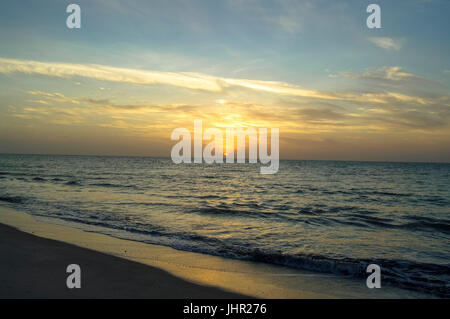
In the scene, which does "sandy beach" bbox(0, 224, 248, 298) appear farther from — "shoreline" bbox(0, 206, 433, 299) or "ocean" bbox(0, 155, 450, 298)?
"ocean" bbox(0, 155, 450, 298)

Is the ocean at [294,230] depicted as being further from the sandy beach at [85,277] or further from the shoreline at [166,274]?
the sandy beach at [85,277]

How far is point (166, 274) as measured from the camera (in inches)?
278

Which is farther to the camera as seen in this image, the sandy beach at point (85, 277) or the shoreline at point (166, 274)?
the shoreline at point (166, 274)

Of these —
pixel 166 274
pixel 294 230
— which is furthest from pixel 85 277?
pixel 294 230

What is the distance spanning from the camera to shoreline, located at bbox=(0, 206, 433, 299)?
6.01 metres

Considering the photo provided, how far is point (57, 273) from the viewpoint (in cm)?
649

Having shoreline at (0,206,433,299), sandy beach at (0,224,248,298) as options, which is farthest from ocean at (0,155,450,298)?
sandy beach at (0,224,248,298)

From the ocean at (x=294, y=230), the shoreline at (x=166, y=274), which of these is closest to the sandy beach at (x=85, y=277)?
the shoreline at (x=166, y=274)

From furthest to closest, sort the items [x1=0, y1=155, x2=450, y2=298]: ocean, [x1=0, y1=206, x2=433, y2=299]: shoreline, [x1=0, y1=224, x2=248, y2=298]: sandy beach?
[x1=0, y1=155, x2=450, y2=298]: ocean → [x1=0, y1=206, x2=433, y2=299]: shoreline → [x1=0, y1=224, x2=248, y2=298]: sandy beach

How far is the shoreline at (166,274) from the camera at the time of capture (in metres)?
6.01

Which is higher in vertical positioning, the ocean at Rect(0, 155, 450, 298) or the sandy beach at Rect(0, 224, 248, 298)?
the sandy beach at Rect(0, 224, 248, 298)

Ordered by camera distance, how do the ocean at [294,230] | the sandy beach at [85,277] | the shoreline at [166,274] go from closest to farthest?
the sandy beach at [85,277], the shoreline at [166,274], the ocean at [294,230]

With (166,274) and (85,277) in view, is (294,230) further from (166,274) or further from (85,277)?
(85,277)

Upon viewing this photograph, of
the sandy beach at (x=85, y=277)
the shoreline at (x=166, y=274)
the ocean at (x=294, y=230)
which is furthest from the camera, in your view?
the ocean at (x=294, y=230)
